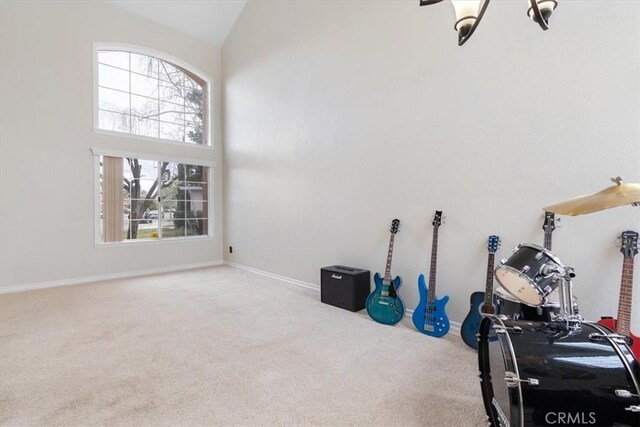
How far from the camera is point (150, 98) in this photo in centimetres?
495

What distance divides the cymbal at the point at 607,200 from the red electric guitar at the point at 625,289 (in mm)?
811

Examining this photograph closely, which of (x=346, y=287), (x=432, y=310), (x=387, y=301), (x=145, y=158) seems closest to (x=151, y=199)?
(x=145, y=158)

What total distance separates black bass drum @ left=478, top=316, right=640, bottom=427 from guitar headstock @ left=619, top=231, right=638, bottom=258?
1094mm

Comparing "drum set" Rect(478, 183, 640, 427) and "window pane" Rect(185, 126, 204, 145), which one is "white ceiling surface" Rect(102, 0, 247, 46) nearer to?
"window pane" Rect(185, 126, 204, 145)

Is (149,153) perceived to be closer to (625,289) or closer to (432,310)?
(432,310)

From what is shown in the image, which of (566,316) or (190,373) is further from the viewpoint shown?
(190,373)

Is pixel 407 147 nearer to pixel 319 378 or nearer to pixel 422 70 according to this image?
pixel 422 70

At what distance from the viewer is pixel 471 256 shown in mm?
2650

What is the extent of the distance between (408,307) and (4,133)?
4.88 m

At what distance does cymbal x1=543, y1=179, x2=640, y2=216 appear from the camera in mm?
1344

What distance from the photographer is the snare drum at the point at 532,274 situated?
1.47 meters

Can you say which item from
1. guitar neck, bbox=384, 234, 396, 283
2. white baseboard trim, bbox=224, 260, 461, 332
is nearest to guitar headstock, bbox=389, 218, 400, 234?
guitar neck, bbox=384, 234, 396, 283

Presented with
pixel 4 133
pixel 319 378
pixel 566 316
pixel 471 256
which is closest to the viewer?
pixel 566 316

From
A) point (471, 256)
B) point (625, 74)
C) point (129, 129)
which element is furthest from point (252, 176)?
point (625, 74)
